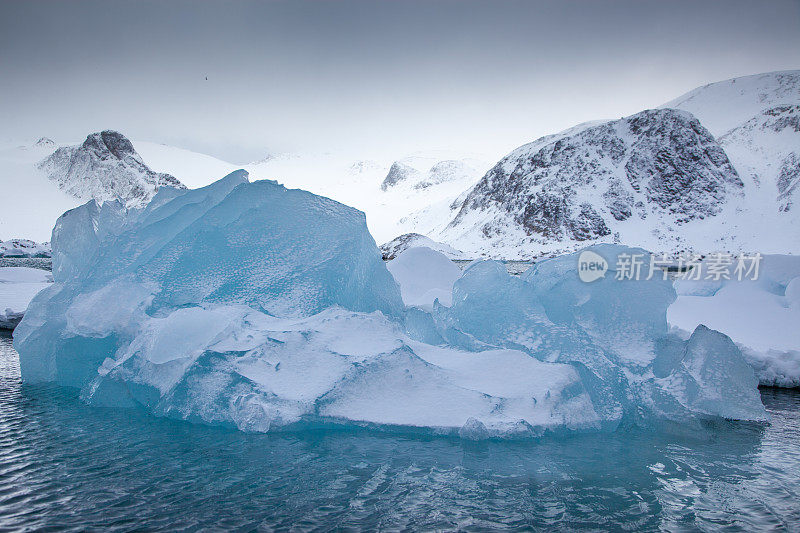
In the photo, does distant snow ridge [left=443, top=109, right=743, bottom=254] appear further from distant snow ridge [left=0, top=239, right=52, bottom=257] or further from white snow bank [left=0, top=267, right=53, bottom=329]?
white snow bank [left=0, top=267, right=53, bottom=329]

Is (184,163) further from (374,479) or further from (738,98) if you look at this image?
(374,479)

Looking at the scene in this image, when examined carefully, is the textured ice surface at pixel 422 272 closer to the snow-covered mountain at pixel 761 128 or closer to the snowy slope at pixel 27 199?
the snow-covered mountain at pixel 761 128

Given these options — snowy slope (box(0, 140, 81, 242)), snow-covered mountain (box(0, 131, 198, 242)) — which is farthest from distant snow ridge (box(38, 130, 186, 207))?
snowy slope (box(0, 140, 81, 242))

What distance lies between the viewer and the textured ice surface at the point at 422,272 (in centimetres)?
1543

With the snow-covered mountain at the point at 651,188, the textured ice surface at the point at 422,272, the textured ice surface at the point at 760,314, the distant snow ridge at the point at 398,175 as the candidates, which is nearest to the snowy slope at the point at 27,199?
the snow-covered mountain at the point at 651,188

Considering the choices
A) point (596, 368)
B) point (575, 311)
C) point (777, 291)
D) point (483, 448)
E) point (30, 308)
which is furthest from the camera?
point (777, 291)

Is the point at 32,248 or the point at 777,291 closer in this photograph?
the point at 777,291

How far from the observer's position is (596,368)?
872 cm

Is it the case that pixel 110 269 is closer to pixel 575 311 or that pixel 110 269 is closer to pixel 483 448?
pixel 483 448

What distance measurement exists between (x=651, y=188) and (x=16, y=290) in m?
92.5

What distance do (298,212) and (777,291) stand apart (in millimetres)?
16052

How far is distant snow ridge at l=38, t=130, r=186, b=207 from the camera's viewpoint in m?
143

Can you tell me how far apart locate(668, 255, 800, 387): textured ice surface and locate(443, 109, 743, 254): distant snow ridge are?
2747 inches

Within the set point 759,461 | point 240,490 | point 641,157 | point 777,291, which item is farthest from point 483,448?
point 641,157
